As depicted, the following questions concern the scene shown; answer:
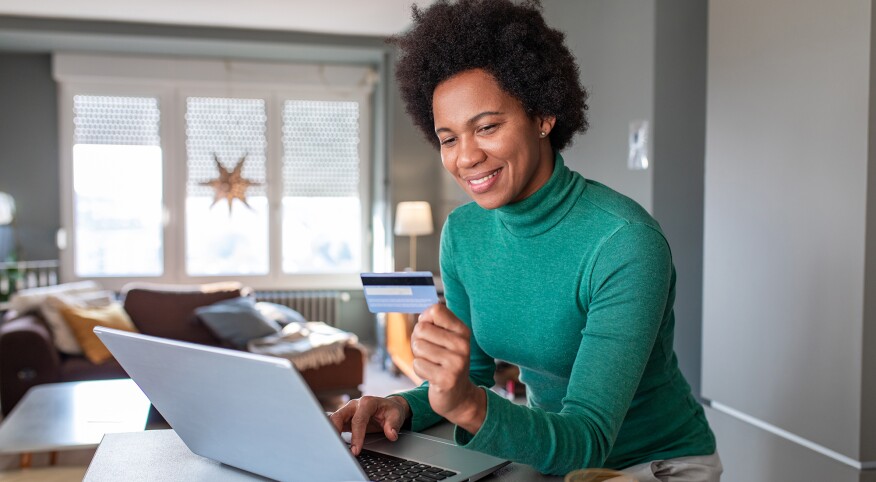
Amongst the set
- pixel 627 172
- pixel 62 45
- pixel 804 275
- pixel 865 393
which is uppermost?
pixel 62 45

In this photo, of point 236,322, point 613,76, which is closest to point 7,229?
point 236,322

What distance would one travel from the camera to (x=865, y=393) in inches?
68.8

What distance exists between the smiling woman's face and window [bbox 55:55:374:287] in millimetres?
5841

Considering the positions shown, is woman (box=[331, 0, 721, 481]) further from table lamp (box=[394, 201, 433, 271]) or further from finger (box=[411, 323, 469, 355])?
table lamp (box=[394, 201, 433, 271])

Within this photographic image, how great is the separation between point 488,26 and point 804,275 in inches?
45.0

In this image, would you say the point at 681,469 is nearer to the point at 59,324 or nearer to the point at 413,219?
the point at 59,324

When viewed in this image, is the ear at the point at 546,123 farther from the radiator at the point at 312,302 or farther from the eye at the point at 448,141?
the radiator at the point at 312,302

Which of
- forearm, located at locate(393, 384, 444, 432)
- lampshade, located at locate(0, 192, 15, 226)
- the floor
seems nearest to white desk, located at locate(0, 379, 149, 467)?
the floor

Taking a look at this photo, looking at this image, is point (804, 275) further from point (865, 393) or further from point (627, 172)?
point (627, 172)

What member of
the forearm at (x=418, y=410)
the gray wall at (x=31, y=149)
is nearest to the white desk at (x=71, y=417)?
the forearm at (x=418, y=410)

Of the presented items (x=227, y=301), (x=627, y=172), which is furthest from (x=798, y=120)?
(x=227, y=301)

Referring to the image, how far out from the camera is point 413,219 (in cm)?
614

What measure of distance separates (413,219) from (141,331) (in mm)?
2136

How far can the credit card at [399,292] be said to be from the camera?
2.68 ft
